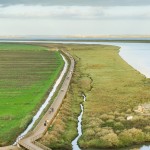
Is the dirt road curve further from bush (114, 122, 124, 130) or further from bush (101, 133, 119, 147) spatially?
bush (114, 122, 124, 130)

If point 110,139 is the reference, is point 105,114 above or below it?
above

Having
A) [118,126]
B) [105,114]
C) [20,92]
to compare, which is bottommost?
[118,126]

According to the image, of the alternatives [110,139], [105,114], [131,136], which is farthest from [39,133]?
[105,114]

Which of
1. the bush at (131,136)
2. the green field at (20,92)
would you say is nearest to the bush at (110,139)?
the bush at (131,136)

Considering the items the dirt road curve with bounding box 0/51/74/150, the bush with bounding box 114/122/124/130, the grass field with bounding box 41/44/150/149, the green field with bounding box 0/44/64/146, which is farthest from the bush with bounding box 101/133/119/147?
the green field with bounding box 0/44/64/146

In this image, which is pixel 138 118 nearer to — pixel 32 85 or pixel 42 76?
pixel 32 85

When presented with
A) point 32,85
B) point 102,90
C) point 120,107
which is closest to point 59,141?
point 120,107

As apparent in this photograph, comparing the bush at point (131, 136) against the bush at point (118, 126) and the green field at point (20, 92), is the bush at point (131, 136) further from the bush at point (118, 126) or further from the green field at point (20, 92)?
the green field at point (20, 92)

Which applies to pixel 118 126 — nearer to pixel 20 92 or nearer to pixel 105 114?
pixel 105 114
